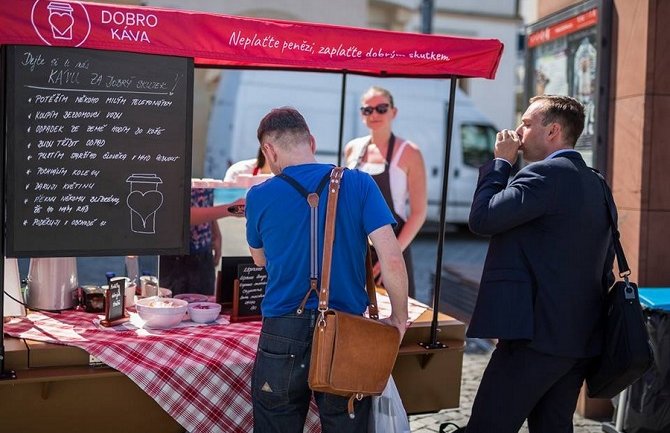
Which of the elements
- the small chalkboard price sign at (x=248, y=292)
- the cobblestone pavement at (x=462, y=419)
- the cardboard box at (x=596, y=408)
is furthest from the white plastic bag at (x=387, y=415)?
the cardboard box at (x=596, y=408)

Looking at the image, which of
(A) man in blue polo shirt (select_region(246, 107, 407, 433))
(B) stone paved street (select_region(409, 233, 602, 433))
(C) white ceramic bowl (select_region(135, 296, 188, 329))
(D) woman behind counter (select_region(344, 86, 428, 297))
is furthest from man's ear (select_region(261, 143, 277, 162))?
(B) stone paved street (select_region(409, 233, 602, 433))

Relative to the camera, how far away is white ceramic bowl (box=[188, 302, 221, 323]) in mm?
3258

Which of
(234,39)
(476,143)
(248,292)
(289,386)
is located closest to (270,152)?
(234,39)

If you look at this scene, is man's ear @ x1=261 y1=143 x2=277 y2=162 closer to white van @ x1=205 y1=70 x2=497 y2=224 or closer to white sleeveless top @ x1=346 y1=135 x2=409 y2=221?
white sleeveless top @ x1=346 y1=135 x2=409 y2=221

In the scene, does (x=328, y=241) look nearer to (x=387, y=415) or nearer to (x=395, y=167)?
(x=387, y=415)

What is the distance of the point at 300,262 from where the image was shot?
254cm

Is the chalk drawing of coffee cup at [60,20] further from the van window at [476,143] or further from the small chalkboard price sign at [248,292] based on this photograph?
the van window at [476,143]

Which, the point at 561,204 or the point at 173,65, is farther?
the point at 173,65

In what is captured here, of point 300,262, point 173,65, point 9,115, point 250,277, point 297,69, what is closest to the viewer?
point 300,262

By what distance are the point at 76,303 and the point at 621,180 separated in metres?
3.13

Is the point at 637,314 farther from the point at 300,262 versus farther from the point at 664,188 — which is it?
the point at 664,188

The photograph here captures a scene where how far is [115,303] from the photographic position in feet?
10.5

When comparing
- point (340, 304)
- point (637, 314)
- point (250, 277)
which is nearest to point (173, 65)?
point (250, 277)

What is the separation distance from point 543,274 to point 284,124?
1061 mm
